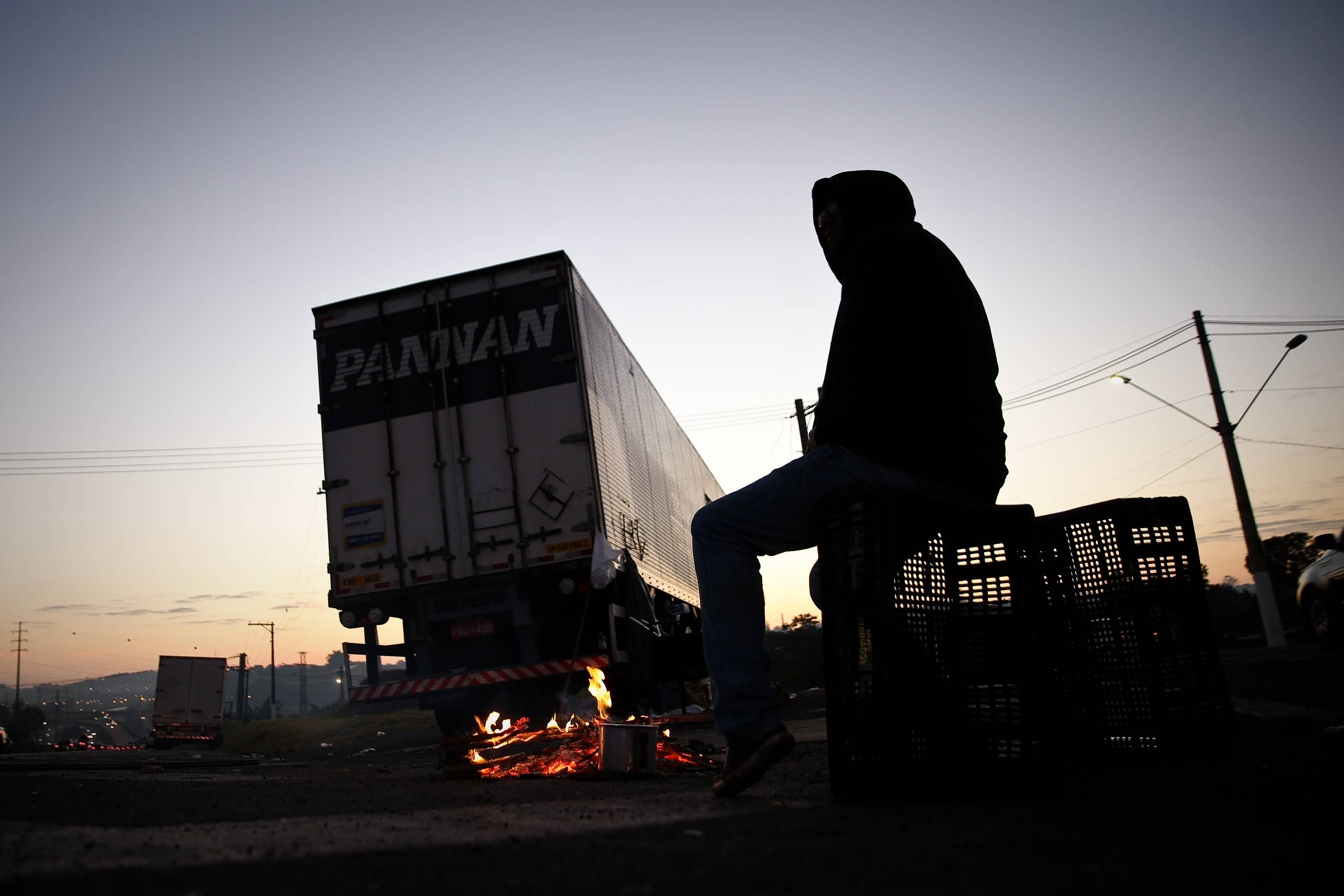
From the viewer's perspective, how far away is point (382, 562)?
9.75 m

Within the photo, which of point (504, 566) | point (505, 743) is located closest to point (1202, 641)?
point (505, 743)

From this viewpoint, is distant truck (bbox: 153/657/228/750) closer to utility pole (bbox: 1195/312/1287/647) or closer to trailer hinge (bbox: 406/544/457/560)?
trailer hinge (bbox: 406/544/457/560)

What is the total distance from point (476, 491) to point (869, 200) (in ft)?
22.9

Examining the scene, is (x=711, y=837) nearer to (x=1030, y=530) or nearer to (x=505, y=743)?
(x=1030, y=530)

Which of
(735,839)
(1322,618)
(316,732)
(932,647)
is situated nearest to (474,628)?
(932,647)

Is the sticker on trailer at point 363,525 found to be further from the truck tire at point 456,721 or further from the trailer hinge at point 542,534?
the truck tire at point 456,721

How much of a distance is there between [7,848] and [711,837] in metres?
1.69

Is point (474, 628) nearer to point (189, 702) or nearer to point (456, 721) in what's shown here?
point (456, 721)

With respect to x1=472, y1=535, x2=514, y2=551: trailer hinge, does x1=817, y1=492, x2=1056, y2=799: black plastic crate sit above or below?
below

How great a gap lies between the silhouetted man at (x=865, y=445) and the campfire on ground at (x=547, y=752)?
1.81m

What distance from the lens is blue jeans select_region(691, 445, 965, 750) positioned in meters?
3.18

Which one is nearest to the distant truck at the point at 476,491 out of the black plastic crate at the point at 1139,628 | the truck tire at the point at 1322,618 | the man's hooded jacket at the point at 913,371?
the black plastic crate at the point at 1139,628

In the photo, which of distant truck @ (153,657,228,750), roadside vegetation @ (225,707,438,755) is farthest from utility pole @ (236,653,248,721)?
distant truck @ (153,657,228,750)

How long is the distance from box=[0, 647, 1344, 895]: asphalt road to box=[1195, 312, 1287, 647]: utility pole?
19.0 metres
